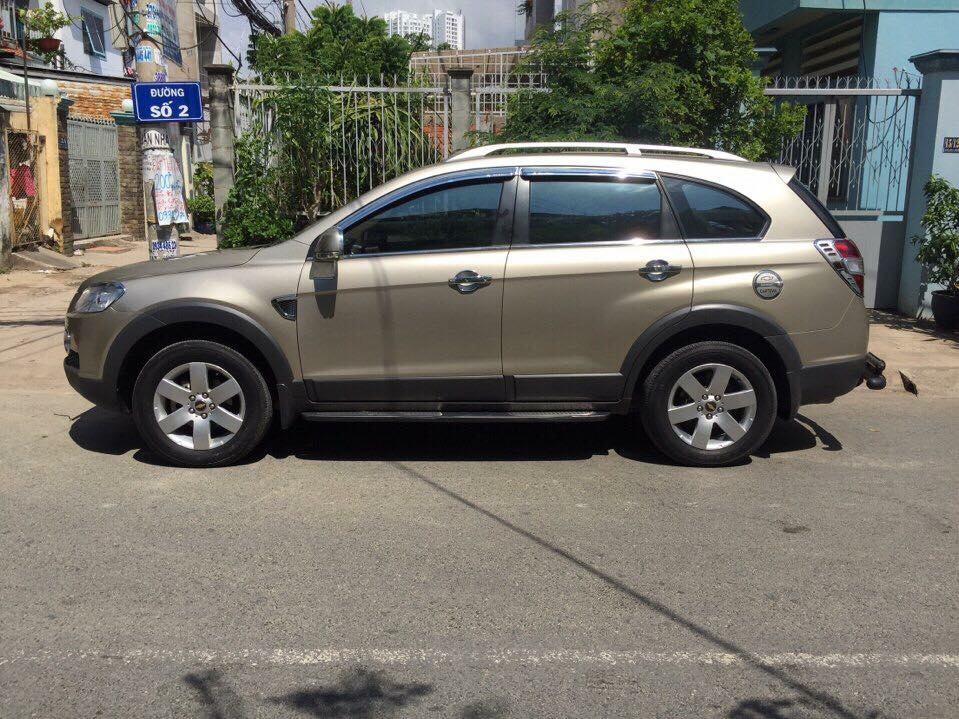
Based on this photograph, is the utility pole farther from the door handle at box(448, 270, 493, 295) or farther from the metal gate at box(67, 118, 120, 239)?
the metal gate at box(67, 118, 120, 239)

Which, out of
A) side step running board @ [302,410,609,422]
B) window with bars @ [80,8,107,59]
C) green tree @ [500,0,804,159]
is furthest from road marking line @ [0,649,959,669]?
window with bars @ [80,8,107,59]

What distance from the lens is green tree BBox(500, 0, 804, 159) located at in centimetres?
947

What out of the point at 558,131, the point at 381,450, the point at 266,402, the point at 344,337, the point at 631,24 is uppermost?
the point at 631,24

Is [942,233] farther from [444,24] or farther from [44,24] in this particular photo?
[444,24]

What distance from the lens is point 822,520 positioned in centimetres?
494

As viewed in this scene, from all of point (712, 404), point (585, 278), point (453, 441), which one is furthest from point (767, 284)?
point (453, 441)

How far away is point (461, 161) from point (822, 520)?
2937mm

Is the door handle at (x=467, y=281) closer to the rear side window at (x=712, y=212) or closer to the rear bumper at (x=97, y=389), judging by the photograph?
the rear side window at (x=712, y=212)

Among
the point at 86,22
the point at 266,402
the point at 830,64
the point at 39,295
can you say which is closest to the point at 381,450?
the point at 266,402

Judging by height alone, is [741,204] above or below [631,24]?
below

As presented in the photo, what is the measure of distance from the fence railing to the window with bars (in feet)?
81.6

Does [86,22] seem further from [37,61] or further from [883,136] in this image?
[883,136]

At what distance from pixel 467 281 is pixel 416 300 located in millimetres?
319

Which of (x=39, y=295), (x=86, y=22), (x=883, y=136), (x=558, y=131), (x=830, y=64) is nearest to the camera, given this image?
(x=558, y=131)
